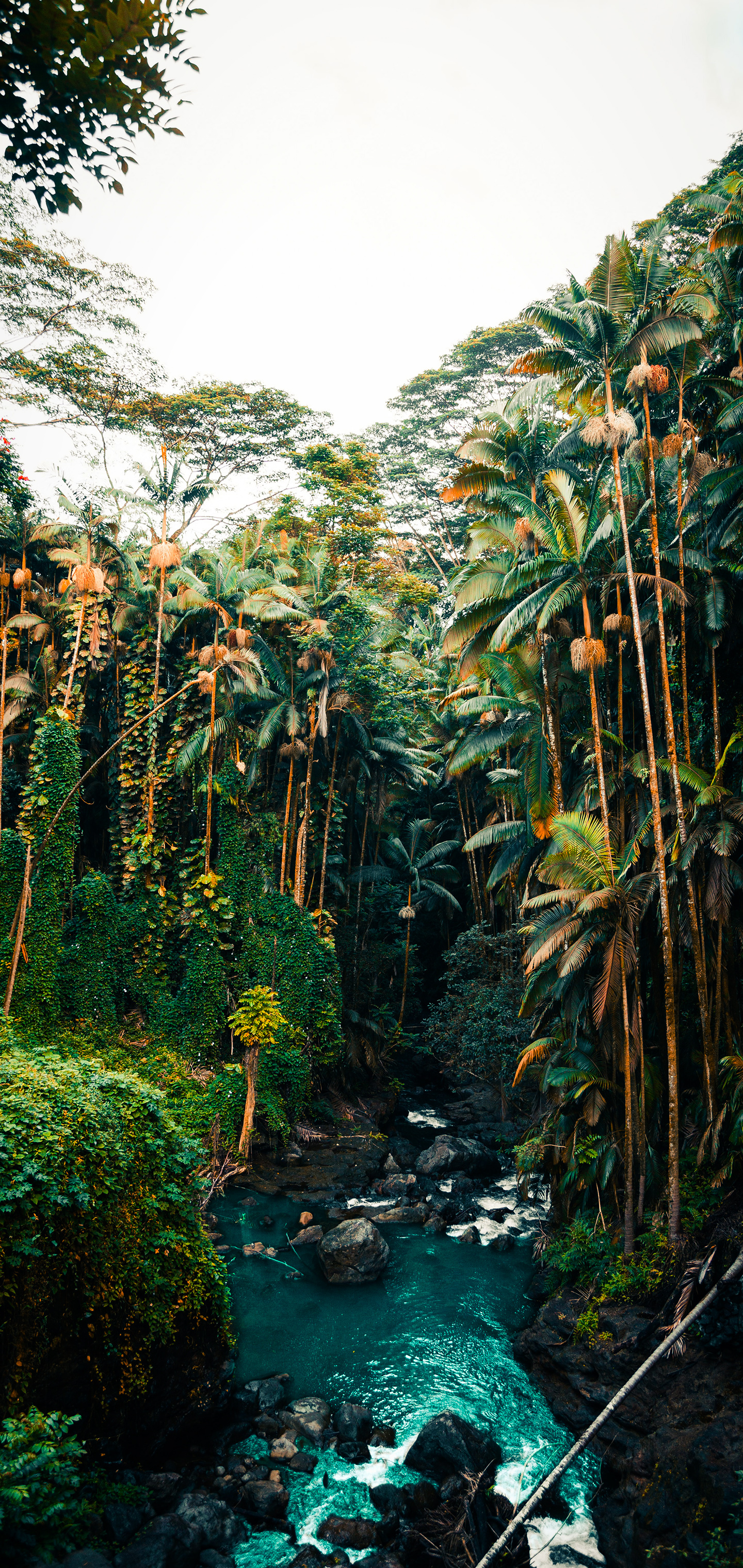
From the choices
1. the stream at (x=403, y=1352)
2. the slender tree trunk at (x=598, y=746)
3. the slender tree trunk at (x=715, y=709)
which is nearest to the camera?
the stream at (x=403, y=1352)

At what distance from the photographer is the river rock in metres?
7.20

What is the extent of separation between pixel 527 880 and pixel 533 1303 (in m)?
7.13

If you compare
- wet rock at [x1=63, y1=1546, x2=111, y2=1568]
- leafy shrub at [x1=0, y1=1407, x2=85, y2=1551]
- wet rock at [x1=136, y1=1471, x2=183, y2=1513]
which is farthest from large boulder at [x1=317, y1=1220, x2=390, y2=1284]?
wet rock at [x1=63, y1=1546, x2=111, y2=1568]

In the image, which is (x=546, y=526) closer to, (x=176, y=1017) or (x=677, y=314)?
(x=677, y=314)

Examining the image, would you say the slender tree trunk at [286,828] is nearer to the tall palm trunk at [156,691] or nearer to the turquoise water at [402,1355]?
the tall palm trunk at [156,691]

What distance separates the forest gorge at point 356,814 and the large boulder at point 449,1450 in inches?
90.3

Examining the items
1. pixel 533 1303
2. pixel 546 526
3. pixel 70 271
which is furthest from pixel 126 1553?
pixel 70 271

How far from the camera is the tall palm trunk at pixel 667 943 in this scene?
9.66 m

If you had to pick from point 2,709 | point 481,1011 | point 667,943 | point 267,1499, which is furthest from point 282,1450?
point 2,709

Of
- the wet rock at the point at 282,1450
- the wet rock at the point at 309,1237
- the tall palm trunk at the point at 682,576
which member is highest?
the tall palm trunk at the point at 682,576

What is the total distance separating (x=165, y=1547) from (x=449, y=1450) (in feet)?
10.1

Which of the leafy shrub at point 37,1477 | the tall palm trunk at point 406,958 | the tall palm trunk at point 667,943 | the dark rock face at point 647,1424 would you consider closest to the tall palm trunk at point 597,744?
the tall palm trunk at point 667,943

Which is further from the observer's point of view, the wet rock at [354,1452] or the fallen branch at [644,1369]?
the wet rock at [354,1452]

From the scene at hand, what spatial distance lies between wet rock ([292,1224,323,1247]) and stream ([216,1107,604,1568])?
24 centimetres
